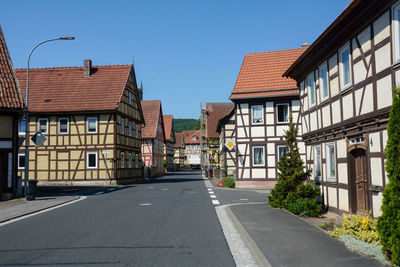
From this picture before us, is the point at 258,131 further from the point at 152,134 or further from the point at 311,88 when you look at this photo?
the point at 152,134

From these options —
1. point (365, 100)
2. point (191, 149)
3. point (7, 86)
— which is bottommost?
point (365, 100)

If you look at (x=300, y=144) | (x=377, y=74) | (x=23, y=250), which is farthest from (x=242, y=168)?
(x=23, y=250)


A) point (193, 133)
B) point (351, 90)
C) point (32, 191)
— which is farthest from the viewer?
point (193, 133)

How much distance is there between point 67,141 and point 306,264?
28.8 meters

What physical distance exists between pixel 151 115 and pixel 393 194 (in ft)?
175

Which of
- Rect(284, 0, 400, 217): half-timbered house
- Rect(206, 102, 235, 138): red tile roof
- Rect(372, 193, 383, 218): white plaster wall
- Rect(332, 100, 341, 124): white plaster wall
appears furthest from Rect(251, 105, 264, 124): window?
Rect(206, 102, 235, 138): red tile roof

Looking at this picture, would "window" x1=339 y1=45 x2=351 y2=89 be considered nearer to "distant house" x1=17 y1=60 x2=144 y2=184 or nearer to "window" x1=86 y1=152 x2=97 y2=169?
"distant house" x1=17 y1=60 x2=144 y2=184

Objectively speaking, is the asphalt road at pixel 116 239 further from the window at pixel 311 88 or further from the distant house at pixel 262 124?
the distant house at pixel 262 124

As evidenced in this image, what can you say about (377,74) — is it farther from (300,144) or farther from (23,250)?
(300,144)

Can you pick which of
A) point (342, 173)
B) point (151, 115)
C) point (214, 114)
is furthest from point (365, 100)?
point (151, 115)

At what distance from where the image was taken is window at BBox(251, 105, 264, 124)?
2695 cm

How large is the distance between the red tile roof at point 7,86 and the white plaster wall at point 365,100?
14.0 m

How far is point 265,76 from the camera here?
91.3ft

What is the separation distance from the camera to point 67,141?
3241cm
